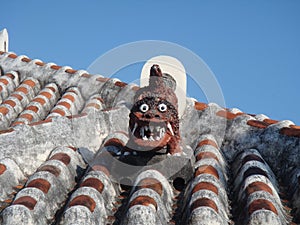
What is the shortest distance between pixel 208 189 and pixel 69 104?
11.5 feet

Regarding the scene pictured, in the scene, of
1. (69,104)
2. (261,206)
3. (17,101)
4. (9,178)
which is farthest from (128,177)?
(17,101)

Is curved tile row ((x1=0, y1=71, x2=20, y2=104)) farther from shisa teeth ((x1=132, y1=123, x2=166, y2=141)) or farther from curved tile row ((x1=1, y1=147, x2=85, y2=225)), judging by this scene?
shisa teeth ((x1=132, y1=123, x2=166, y2=141))

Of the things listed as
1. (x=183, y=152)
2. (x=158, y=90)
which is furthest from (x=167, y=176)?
(x=158, y=90)

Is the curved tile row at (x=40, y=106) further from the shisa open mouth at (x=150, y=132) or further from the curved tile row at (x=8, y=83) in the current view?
the shisa open mouth at (x=150, y=132)

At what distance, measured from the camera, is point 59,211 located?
15.0 feet

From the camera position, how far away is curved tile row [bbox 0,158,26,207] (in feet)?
15.9

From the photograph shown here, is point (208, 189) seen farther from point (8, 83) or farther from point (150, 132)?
point (8, 83)

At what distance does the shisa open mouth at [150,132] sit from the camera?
4.96 metres

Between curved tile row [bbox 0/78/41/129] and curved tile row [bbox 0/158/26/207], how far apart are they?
1.68 m

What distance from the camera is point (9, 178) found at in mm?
5070

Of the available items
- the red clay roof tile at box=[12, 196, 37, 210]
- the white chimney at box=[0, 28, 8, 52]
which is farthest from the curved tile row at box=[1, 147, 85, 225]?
the white chimney at box=[0, 28, 8, 52]

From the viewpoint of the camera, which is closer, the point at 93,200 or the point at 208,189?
the point at 93,200

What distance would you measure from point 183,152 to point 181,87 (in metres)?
1.70

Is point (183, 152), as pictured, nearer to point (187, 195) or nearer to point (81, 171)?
point (187, 195)
